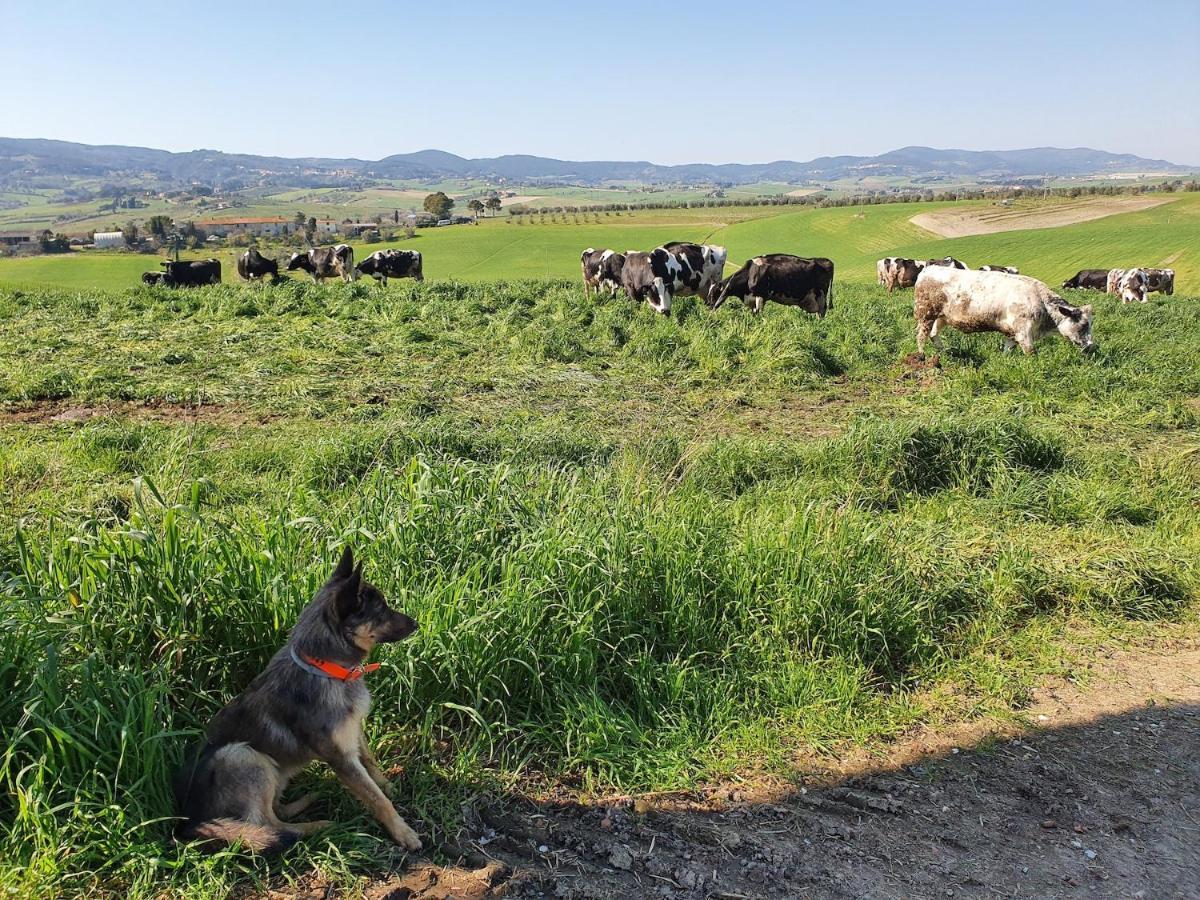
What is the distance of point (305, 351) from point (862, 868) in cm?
1184

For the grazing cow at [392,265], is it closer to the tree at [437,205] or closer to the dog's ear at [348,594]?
the dog's ear at [348,594]

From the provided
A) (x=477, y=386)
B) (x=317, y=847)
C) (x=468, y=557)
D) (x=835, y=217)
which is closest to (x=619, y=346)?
(x=477, y=386)

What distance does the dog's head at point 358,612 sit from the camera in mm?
2836

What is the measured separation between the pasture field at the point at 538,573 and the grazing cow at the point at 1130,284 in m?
22.4

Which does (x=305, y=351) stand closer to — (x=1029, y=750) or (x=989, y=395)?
(x=989, y=395)

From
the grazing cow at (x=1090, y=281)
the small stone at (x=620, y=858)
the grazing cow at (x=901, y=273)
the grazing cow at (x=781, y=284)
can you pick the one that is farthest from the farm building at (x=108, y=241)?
the small stone at (x=620, y=858)

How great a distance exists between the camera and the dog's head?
2.84m

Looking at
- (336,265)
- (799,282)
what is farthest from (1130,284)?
(336,265)

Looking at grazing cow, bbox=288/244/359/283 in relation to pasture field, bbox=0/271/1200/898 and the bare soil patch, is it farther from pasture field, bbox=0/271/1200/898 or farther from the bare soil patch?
the bare soil patch

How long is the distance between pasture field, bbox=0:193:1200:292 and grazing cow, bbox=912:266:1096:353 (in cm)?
2152

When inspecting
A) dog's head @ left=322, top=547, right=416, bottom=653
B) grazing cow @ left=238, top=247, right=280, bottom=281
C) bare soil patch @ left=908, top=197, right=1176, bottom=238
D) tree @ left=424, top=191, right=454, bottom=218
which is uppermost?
tree @ left=424, top=191, right=454, bottom=218

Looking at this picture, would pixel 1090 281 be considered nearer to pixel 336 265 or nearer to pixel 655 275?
pixel 655 275

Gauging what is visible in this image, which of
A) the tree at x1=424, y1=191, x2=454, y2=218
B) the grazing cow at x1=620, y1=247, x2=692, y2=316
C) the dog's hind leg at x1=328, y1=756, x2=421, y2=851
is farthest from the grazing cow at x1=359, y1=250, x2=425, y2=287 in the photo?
the tree at x1=424, y1=191, x2=454, y2=218

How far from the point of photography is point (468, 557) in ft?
14.4
